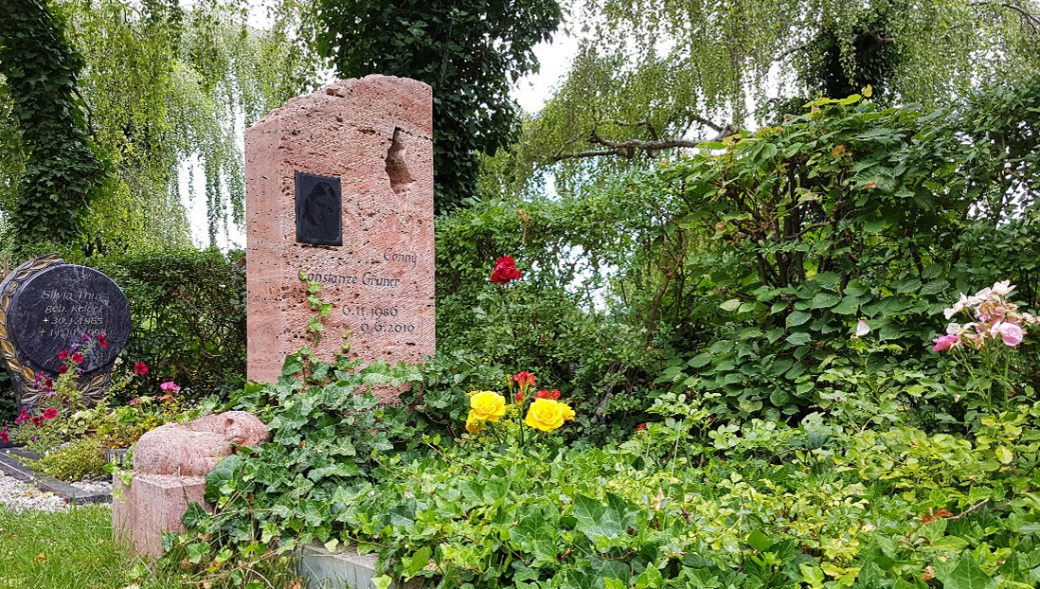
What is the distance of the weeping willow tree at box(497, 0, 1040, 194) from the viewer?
7.10m

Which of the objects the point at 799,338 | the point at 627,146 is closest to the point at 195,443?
the point at 799,338

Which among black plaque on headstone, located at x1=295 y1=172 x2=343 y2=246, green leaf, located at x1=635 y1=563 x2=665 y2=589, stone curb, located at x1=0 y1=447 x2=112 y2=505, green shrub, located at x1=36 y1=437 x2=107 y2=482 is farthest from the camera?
green shrub, located at x1=36 y1=437 x2=107 y2=482

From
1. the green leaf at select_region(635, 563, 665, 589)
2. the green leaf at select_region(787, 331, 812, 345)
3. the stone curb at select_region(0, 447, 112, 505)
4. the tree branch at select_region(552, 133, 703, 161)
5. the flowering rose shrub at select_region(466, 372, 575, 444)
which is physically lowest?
the stone curb at select_region(0, 447, 112, 505)

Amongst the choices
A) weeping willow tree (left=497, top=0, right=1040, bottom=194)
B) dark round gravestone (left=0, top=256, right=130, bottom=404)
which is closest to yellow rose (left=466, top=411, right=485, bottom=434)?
weeping willow tree (left=497, top=0, right=1040, bottom=194)

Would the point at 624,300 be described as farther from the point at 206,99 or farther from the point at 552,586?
the point at 206,99

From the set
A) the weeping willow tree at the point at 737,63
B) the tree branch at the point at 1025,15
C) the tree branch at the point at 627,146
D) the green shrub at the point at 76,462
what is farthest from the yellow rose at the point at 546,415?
the tree branch at the point at 1025,15

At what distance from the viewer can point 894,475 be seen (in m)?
2.30

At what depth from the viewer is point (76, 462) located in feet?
17.2

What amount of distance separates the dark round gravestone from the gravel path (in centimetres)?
187

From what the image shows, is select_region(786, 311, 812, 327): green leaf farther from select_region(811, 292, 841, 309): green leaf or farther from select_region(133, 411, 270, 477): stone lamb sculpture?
select_region(133, 411, 270, 477): stone lamb sculpture

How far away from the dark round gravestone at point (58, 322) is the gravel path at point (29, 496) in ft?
6.12

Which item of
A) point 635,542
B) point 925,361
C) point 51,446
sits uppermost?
point 925,361

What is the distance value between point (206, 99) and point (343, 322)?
1470cm

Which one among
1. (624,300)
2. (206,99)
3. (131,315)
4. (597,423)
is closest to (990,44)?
(624,300)
